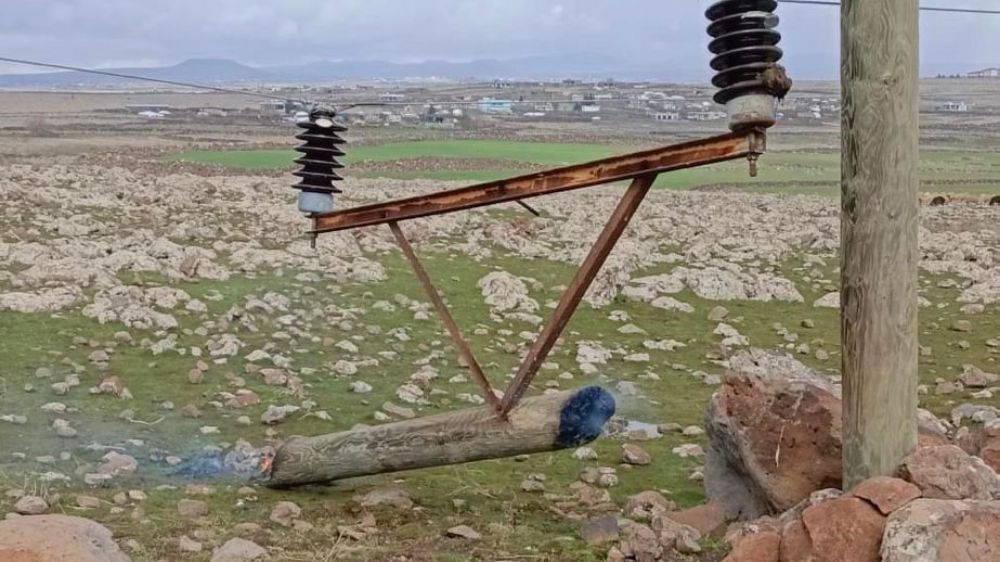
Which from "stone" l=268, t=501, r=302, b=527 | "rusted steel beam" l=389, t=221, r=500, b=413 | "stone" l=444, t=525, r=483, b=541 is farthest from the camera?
"stone" l=268, t=501, r=302, b=527

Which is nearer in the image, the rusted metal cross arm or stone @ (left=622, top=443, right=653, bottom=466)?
the rusted metal cross arm

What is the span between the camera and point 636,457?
667 cm

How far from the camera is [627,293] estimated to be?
11.4 meters

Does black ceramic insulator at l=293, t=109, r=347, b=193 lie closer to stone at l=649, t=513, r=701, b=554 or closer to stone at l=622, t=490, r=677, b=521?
stone at l=622, t=490, r=677, b=521

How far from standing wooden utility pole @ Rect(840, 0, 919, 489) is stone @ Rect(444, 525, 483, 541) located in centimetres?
178

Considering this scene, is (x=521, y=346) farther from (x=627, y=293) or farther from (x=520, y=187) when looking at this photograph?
(x=520, y=187)

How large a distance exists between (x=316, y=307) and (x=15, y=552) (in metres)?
6.12

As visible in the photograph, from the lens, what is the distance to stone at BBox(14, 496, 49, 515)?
5.27 m

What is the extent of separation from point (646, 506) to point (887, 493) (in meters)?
1.79

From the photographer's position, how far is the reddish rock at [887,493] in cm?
397

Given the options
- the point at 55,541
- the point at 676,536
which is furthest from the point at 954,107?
the point at 55,541

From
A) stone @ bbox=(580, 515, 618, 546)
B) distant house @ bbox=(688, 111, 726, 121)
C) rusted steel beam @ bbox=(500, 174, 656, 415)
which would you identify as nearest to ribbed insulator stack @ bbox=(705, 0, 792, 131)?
rusted steel beam @ bbox=(500, 174, 656, 415)

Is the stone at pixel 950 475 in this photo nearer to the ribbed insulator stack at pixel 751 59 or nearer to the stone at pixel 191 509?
the ribbed insulator stack at pixel 751 59

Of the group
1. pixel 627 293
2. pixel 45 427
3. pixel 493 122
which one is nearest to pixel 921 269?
pixel 627 293
